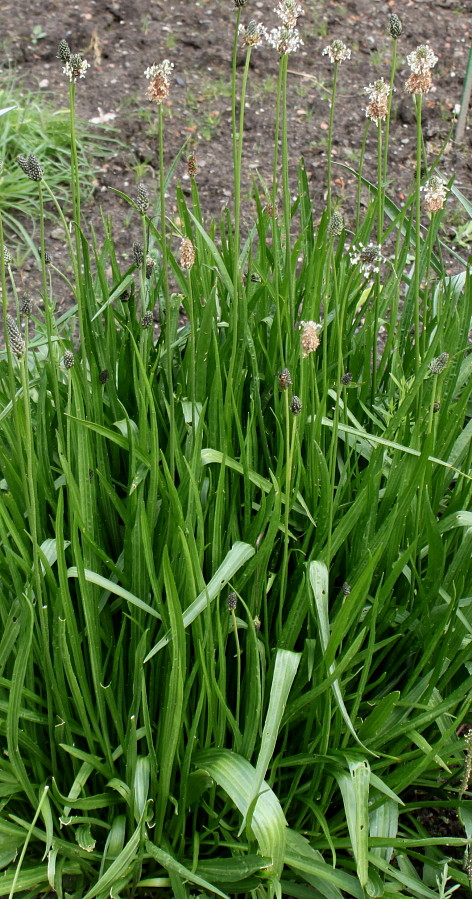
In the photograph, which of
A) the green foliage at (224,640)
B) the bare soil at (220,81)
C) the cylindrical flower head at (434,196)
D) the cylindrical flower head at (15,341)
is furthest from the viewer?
the bare soil at (220,81)

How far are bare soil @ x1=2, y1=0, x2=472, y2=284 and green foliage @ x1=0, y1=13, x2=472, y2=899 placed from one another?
212cm

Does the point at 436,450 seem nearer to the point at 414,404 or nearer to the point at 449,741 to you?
the point at 414,404

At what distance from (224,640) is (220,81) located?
3642mm

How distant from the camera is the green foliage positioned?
145 centimetres

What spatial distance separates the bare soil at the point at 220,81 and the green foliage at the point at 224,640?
83.5 inches

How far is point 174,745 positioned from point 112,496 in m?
0.49

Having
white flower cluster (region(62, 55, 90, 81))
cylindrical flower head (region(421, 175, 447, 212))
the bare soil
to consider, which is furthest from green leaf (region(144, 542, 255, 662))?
the bare soil

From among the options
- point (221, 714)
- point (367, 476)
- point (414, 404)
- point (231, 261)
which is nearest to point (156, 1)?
point (231, 261)

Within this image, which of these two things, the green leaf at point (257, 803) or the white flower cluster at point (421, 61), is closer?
the green leaf at point (257, 803)

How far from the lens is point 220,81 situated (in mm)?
4414

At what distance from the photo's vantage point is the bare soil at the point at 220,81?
3957 mm

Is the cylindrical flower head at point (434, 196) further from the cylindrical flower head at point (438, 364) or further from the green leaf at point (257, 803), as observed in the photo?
the green leaf at point (257, 803)

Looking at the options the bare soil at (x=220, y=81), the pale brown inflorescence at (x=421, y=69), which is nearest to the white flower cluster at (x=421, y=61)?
the pale brown inflorescence at (x=421, y=69)

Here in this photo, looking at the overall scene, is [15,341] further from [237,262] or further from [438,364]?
[438,364]
